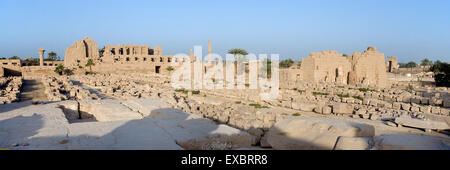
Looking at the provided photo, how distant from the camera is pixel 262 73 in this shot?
1639 inches

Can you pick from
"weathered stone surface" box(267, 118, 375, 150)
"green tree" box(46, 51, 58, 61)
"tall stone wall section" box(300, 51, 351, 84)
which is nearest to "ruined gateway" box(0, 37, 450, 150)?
"weathered stone surface" box(267, 118, 375, 150)

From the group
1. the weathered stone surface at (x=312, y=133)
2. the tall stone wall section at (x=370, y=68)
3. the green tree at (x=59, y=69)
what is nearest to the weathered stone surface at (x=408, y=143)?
the weathered stone surface at (x=312, y=133)

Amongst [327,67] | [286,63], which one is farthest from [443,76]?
[286,63]

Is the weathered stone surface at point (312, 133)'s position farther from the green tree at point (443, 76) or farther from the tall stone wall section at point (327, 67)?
the green tree at point (443, 76)

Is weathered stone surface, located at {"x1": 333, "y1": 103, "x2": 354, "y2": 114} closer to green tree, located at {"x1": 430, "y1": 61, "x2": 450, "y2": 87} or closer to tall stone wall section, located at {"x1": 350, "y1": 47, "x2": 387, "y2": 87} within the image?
tall stone wall section, located at {"x1": 350, "y1": 47, "x2": 387, "y2": 87}

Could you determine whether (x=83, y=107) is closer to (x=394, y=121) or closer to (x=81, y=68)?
(x=394, y=121)

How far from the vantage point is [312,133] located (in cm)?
427

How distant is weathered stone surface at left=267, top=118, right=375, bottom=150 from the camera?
13.3 feet

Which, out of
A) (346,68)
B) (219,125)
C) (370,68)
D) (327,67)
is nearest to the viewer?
(219,125)

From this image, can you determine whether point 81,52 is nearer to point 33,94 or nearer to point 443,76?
point 33,94

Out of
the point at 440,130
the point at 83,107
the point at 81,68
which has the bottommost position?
the point at 440,130
